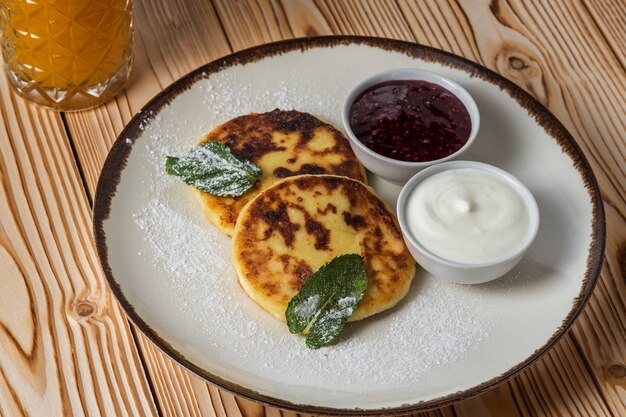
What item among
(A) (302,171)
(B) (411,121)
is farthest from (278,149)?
(B) (411,121)

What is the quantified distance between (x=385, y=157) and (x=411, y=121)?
143 millimetres

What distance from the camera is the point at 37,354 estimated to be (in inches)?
86.4

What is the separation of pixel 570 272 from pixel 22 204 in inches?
61.1

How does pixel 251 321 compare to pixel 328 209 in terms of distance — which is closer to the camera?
pixel 251 321

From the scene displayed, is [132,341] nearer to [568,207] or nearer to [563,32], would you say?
[568,207]

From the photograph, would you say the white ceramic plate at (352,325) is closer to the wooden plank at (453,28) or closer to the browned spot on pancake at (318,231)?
the browned spot on pancake at (318,231)

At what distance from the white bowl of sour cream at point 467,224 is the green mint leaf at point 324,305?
0.20 metres

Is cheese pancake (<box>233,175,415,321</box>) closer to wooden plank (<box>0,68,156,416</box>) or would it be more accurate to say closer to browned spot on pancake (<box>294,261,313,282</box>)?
browned spot on pancake (<box>294,261,313,282</box>)

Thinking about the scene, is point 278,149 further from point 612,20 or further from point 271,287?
point 612,20

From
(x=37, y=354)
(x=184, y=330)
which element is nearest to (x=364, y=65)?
(x=184, y=330)

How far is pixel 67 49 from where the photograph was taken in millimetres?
2582

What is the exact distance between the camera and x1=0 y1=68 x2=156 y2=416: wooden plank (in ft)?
6.98

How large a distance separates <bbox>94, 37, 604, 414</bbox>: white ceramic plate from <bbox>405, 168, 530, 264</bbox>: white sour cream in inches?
6.6

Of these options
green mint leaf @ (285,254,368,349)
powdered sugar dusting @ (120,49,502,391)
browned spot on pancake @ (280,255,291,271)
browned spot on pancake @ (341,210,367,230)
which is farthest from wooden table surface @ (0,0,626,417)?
browned spot on pancake @ (341,210,367,230)
